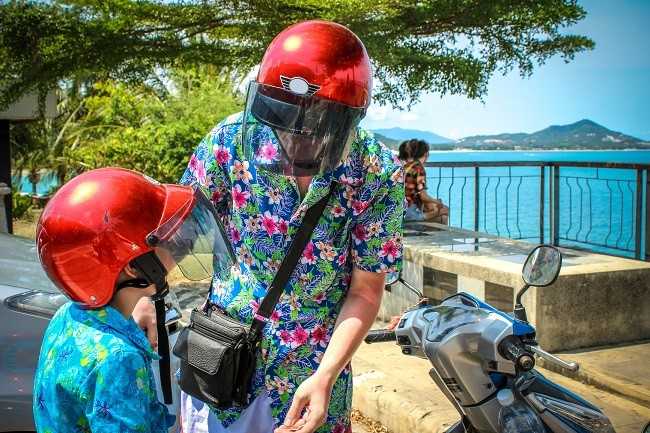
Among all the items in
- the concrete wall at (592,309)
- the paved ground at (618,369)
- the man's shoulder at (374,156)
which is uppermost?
the man's shoulder at (374,156)

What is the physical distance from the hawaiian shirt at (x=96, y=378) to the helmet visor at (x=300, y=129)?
1.81ft

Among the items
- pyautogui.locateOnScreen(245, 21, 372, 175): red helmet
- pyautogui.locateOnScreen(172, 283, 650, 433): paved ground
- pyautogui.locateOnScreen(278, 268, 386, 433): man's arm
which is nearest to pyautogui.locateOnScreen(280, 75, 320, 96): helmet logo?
pyautogui.locateOnScreen(245, 21, 372, 175): red helmet

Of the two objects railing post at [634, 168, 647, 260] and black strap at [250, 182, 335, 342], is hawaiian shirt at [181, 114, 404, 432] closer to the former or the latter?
black strap at [250, 182, 335, 342]

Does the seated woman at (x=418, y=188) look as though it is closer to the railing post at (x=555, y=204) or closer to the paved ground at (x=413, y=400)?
the railing post at (x=555, y=204)

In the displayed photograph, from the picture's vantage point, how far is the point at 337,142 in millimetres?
2045

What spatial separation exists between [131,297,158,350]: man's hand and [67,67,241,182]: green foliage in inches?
297

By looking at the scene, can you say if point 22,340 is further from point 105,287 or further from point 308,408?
point 308,408

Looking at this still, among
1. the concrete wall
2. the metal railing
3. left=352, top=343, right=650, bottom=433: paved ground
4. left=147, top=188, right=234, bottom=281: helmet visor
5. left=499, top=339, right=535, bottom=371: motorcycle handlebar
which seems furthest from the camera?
the metal railing

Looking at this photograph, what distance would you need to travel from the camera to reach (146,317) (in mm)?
2262

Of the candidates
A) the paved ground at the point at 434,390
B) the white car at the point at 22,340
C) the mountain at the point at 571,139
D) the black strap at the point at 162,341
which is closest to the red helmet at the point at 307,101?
the black strap at the point at 162,341

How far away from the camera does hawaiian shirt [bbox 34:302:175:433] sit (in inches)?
68.2

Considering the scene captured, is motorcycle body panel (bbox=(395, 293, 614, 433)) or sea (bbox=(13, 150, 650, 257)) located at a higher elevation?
sea (bbox=(13, 150, 650, 257))

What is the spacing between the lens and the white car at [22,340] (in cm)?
324

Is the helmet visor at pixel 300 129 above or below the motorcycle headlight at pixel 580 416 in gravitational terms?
above
